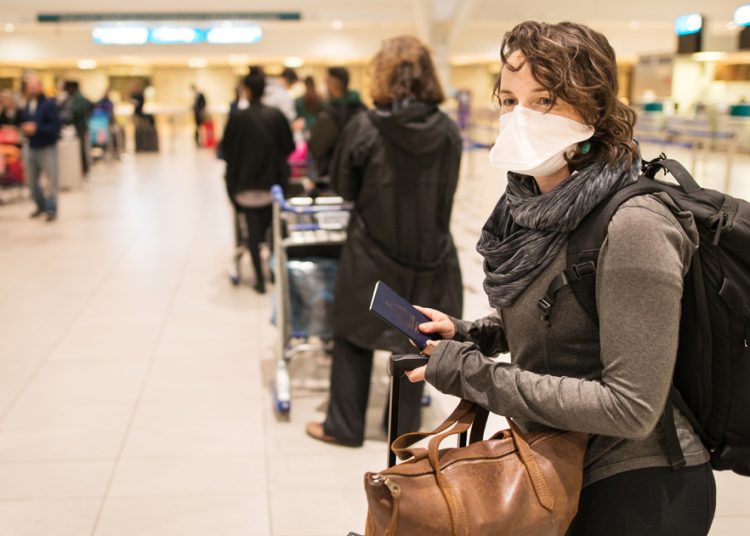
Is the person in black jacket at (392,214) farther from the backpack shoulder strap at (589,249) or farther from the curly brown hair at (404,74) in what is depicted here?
the backpack shoulder strap at (589,249)

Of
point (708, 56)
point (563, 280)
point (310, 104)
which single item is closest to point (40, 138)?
point (310, 104)

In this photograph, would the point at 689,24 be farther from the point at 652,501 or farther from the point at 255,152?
the point at 652,501

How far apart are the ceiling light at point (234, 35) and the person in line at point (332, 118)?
755 inches

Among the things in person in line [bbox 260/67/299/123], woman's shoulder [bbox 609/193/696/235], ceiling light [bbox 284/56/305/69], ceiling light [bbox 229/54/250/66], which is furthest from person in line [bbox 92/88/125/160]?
woman's shoulder [bbox 609/193/696/235]

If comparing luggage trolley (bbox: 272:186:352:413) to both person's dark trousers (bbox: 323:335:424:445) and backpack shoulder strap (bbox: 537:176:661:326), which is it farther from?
backpack shoulder strap (bbox: 537:176:661:326)

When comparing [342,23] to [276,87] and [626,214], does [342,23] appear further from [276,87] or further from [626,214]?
[626,214]

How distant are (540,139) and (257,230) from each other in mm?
5267

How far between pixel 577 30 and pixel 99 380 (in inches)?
156

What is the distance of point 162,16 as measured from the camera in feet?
76.5

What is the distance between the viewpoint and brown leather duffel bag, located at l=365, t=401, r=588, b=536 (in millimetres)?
1168

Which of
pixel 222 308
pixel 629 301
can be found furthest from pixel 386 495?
pixel 222 308

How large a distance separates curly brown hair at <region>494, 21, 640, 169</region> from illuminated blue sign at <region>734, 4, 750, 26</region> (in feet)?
8.38

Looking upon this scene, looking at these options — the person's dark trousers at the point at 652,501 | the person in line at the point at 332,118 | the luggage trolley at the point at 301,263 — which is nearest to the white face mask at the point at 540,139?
the person's dark trousers at the point at 652,501

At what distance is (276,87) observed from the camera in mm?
8492
